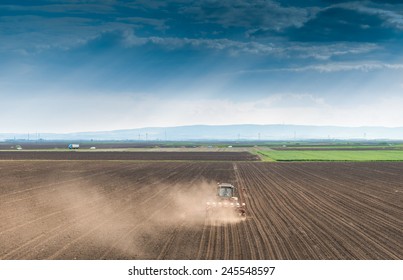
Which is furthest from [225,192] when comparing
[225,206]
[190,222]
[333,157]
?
[333,157]

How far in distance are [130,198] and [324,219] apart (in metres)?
15.7

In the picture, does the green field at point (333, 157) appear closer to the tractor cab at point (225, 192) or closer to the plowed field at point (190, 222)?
the plowed field at point (190, 222)

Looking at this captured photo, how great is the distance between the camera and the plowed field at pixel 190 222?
1716cm

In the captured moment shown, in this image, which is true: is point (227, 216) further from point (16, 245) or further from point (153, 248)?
point (16, 245)

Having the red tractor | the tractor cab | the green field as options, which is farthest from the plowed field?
the green field

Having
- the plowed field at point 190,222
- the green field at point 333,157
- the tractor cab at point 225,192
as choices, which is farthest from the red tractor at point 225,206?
the green field at point 333,157

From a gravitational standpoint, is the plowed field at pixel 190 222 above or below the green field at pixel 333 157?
below

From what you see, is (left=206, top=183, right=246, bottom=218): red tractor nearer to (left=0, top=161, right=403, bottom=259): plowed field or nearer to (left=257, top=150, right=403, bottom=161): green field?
(left=0, top=161, right=403, bottom=259): plowed field

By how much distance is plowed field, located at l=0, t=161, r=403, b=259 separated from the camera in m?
17.2

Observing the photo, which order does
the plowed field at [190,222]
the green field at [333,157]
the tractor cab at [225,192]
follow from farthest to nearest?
the green field at [333,157] < the tractor cab at [225,192] < the plowed field at [190,222]

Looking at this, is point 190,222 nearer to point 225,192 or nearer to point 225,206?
point 225,206

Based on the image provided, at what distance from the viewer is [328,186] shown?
41188mm

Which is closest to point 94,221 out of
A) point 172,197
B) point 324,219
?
point 172,197

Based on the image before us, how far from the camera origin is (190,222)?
22984mm
